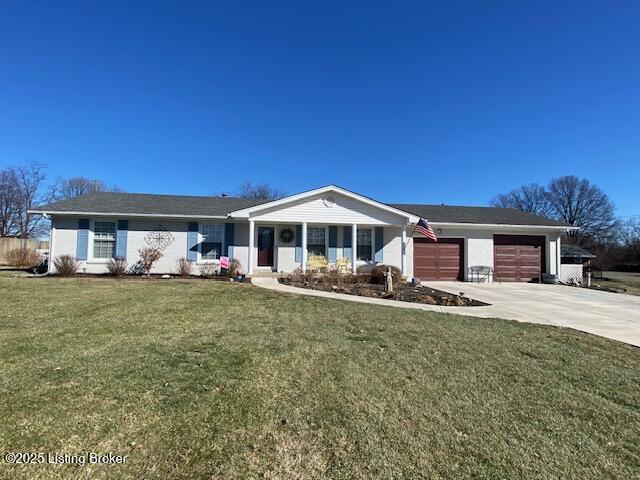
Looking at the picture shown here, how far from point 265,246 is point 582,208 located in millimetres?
50487

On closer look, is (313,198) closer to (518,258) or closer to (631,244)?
(518,258)

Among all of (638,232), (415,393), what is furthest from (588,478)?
(638,232)

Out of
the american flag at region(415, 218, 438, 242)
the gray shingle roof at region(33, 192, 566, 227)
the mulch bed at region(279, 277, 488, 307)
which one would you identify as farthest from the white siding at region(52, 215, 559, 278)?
the mulch bed at region(279, 277, 488, 307)

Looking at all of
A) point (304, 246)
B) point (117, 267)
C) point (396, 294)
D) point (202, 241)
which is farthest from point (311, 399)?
point (202, 241)

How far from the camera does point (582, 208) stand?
4975cm

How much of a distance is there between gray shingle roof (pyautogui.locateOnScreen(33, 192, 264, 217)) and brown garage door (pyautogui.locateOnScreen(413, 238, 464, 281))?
8682mm

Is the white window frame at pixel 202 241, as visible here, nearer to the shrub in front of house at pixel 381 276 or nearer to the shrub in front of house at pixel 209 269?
the shrub in front of house at pixel 209 269

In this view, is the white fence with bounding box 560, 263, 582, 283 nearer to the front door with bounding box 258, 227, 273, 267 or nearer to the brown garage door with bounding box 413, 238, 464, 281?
the brown garage door with bounding box 413, 238, 464, 281

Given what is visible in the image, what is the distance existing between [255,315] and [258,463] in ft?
15.8

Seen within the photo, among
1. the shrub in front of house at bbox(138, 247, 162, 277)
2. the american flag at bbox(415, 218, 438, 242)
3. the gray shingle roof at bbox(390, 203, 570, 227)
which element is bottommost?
the shrub in front of house at bbox(138, 247, 162, 277)

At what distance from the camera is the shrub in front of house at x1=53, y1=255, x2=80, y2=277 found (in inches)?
547

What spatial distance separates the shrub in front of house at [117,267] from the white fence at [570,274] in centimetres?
2061

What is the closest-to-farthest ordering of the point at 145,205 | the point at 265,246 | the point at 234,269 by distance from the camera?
the point at 234,269 < the point at 145,205 < the point at 265,246

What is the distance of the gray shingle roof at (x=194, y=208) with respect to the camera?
15.6m
